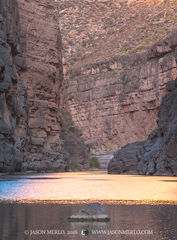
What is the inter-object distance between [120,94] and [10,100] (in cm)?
4819

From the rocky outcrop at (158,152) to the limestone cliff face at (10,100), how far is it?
687 cm

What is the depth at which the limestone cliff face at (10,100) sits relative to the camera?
25.9 metres

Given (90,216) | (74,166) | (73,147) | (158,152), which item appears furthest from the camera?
(73,147)

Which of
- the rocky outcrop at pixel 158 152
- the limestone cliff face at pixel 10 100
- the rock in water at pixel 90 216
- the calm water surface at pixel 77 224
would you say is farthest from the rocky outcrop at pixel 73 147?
the rock in water at pixel 90 216

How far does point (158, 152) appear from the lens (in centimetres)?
2783

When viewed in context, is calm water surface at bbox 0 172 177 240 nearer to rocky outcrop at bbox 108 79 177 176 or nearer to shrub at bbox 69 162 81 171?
rocky outcrop at bbox 108 79 177 176

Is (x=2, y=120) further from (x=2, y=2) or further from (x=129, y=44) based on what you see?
(x=129, y=44)

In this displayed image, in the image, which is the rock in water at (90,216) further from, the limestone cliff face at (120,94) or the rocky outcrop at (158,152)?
the limestone cliff face at (120,94)

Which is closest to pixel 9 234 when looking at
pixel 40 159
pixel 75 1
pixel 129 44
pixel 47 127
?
pixel 40 159

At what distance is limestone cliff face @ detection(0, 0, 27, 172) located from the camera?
25.9 metres

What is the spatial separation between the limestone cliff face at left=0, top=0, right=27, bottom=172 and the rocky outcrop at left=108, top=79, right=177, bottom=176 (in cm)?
687

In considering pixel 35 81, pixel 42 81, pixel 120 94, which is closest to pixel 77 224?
pixel 35 81

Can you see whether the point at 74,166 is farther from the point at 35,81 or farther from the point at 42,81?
the point at 35,81

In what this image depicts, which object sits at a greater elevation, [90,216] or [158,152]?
[158,152]
